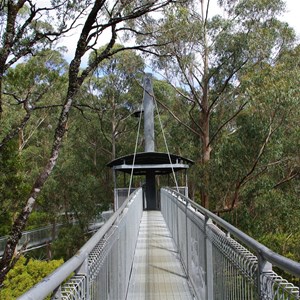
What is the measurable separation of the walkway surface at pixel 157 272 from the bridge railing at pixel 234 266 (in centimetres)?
63

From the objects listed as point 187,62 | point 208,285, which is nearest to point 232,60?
point 187,62

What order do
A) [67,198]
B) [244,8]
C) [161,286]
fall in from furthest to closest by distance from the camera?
[67,198]
[244,8]
[161,286]

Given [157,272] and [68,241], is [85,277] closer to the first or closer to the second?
[157,272]

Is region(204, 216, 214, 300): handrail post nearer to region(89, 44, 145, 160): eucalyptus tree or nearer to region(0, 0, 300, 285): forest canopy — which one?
region(0, 0, 300, 285): forest canopy

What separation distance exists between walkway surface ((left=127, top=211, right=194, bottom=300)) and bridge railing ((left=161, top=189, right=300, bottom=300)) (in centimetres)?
63

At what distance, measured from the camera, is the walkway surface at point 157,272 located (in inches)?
208

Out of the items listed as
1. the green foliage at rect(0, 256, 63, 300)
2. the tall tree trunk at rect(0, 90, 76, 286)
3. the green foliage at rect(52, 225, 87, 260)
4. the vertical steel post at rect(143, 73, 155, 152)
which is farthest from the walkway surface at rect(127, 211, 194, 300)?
the green foliage at rect(52, 225, 87, 260)

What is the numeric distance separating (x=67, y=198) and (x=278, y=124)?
1647 centimetres

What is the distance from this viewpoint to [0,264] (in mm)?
7738

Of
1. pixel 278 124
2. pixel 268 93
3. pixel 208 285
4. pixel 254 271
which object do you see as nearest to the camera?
pixel 254 271

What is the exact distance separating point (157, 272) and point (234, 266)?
13.0 ft

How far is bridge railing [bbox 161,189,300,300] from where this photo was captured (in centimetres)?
177

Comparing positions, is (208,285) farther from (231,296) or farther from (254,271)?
(254,271)

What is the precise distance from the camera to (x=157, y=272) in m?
6.42
